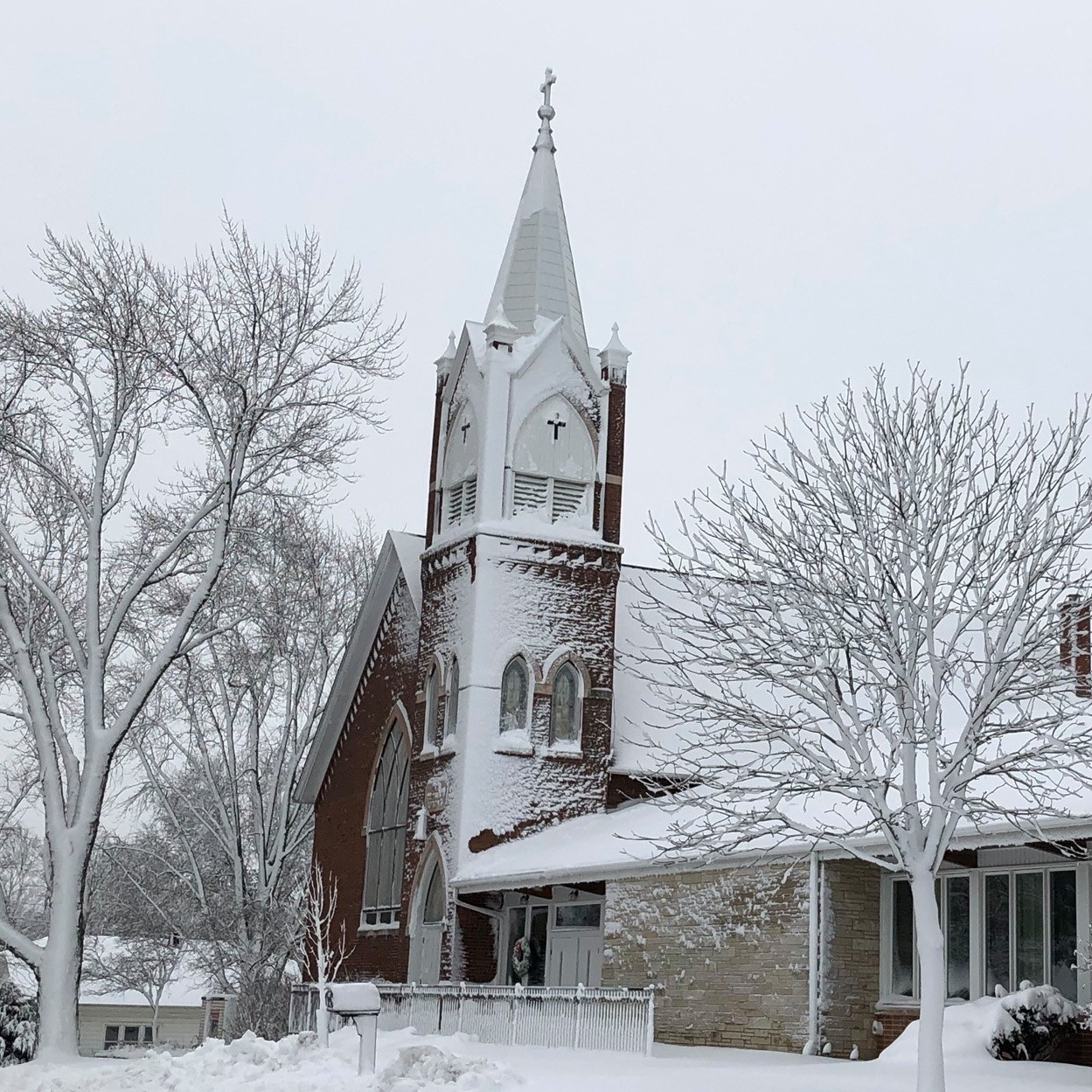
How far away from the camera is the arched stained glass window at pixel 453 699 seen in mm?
29141

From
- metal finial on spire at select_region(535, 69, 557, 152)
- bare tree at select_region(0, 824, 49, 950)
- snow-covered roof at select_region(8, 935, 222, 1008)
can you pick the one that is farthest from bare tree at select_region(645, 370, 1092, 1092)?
snow-covered roof at select_region(8, 935, 222, 1008)

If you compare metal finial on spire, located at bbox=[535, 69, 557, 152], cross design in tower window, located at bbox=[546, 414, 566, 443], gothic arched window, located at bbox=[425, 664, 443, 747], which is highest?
metal finial on spire, located at bbox=[535, 69, 557, 152]

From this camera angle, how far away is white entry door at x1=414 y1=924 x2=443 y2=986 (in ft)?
91.9

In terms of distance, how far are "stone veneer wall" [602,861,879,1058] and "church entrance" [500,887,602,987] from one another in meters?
1.99

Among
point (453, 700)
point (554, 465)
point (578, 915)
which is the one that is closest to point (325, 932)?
point (453, 700)

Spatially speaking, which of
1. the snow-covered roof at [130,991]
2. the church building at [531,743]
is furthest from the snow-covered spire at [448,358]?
A: the snow-covered roof at [130,991]

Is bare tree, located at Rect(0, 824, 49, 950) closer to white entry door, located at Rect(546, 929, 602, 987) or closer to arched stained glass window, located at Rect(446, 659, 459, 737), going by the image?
arched stained glass window, located at Rect(446, 659, 459, 737)

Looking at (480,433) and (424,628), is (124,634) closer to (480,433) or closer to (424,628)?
(424,628)

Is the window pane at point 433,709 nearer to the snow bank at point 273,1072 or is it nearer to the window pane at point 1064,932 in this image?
the snow bank at point 273,1072

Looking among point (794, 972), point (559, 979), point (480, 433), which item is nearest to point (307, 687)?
point (480, 433)

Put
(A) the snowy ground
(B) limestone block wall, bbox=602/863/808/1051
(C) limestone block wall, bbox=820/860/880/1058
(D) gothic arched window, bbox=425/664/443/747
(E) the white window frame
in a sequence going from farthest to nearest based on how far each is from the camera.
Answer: (D) gothic arched window, bbox=425/664/443/747 < (B) limestone block wall, bbox=602/863/808/1051 < (C) limestone block wall, bbox=820/860/880/1058 < (E) the white window frame < (A) the snowy ground

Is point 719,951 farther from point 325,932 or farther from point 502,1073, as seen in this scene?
Result: point 325,932

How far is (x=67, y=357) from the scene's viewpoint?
74.3 feet

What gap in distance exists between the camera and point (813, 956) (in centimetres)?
2006
